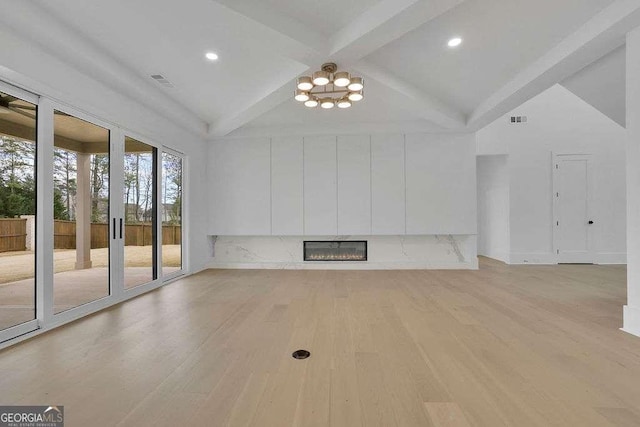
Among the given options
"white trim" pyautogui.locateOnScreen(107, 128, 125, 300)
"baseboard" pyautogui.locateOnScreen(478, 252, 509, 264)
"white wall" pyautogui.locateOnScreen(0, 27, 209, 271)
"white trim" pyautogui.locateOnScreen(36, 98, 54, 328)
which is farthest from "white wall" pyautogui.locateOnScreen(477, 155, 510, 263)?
"white trim" pyautogui.locateOnScreen(36, 98, 54, 328)

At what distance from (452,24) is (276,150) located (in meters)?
3.84

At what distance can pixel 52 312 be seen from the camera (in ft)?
9.30

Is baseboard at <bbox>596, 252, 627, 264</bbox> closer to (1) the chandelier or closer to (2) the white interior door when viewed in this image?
(2) the white interior door

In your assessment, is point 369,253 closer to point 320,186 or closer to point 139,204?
point 320,186

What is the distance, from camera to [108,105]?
3.50 m

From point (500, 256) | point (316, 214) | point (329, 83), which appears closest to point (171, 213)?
point (316, 214)

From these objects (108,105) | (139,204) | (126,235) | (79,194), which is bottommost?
(126,235)

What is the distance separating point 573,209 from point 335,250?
5588 millimetres

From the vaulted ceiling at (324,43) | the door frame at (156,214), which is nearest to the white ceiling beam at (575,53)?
the vaulted ceiling at (324,43)

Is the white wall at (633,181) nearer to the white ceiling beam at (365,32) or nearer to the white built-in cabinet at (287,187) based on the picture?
the white ceiling beam at (365,32)

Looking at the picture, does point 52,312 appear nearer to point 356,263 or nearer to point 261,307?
point 261,307

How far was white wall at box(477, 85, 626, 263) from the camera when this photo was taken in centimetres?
657

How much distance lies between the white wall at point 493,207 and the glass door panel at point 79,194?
310 inches

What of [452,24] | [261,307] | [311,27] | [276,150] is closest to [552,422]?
[261,307]
